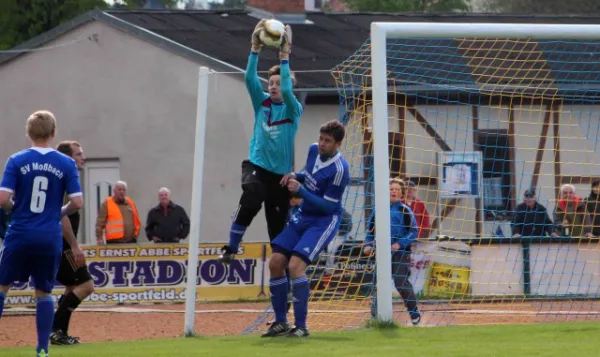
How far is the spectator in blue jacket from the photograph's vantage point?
13.5 m

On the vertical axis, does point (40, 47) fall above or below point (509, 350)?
above

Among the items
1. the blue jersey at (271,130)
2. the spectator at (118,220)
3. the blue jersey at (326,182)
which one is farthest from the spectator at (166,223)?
the blue jersey at (326,182)

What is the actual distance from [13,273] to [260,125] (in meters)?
2.94

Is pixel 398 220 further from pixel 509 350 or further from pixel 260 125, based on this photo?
pixel 509 350

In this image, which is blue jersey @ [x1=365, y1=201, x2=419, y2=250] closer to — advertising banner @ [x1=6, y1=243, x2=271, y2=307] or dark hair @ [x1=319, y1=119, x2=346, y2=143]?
dark hair @ [x1=319, y1=119, x2=346, y2=143]

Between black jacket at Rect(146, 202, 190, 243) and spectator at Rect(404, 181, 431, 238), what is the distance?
17.2 feet

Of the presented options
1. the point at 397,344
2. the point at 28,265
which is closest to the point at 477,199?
the point at 397,344

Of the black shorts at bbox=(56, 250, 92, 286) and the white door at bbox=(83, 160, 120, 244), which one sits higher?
the white door at bbox=(83, 160, 120, 244)

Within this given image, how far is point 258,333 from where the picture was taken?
497 inches

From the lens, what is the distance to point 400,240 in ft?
45.8

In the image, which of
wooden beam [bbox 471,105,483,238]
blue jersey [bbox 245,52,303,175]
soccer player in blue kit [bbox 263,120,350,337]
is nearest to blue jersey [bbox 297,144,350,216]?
soccer player in blue kit [bbox 263,120,350,337]

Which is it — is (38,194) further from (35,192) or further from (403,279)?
(403,279)

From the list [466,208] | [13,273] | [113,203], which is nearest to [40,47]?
[113,203]

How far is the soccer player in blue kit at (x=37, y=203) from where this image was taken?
9594mm
